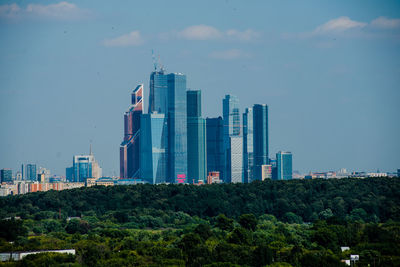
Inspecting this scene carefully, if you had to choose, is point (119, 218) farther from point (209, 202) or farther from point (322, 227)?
point (322, 227)

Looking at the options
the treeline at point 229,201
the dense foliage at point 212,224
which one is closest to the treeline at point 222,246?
the dense foliage at point 212,224

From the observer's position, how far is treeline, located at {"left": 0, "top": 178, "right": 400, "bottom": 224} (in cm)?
11038

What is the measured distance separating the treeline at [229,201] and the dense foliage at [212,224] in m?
0.17

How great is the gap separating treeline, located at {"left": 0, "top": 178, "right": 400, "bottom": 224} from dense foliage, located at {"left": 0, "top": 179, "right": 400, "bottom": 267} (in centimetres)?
17

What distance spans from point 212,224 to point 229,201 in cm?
2006

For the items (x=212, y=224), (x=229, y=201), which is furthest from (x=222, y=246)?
Result: (x=229, y=201)

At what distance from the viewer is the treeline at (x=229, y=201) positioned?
362 ft

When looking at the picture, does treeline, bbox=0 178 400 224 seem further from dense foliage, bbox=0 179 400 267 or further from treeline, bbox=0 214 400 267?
treeline, bbox=0 214 400 267

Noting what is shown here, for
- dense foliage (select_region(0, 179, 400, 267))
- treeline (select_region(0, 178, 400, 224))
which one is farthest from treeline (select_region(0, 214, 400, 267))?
treeline (select_region(0, 178, 400, 224))

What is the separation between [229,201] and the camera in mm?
124312

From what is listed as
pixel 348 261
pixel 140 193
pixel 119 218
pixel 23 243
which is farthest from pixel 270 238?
pixel 140 193

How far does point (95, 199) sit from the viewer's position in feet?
417

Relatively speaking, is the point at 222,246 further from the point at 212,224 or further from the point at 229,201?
the point at 229,201

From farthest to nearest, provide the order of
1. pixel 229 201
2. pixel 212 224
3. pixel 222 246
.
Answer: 1. pixel 229 201
2. pixel 212 224
3. pixel 222 246
